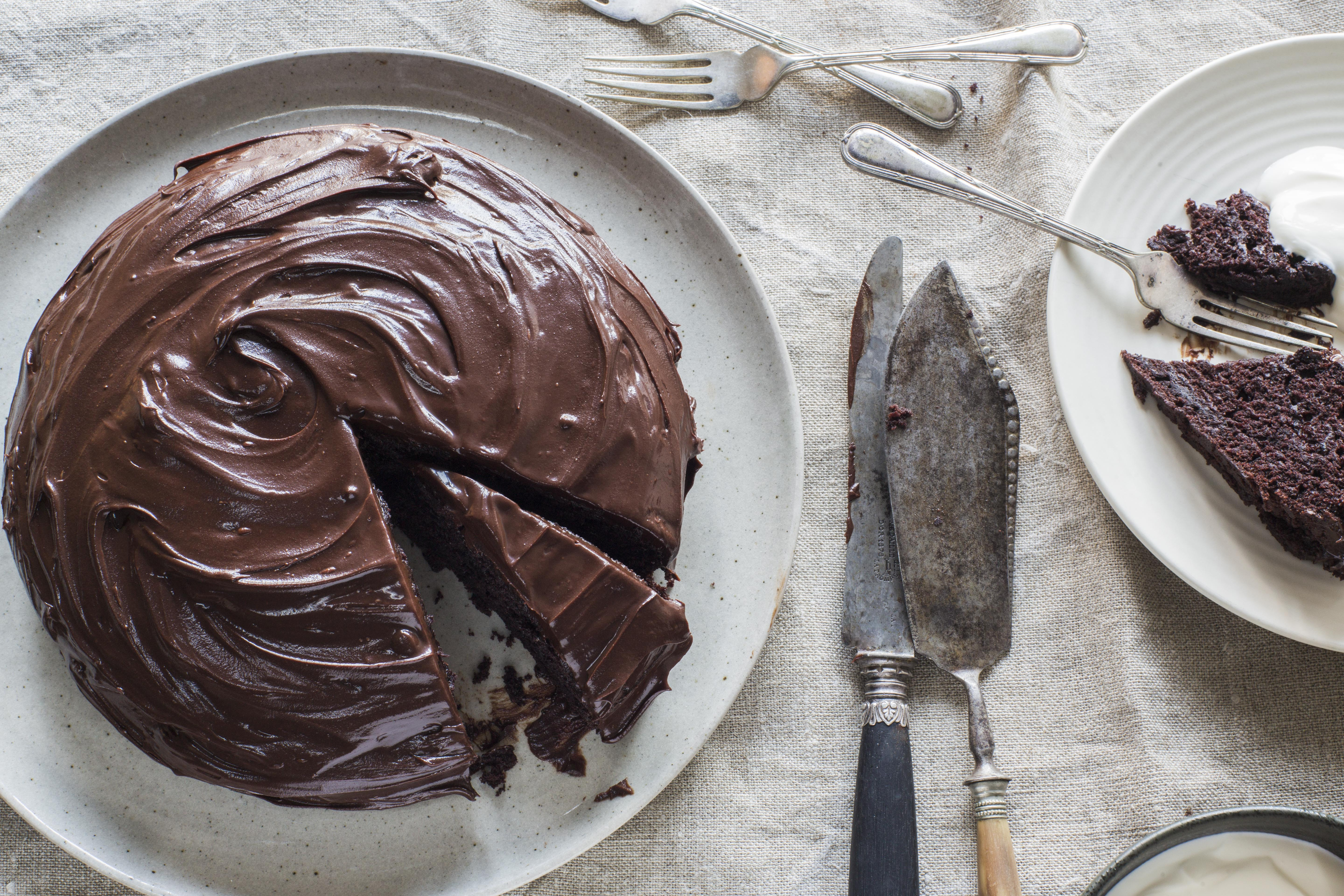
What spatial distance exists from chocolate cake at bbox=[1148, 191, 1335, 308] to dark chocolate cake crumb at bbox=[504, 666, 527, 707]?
2483 mm

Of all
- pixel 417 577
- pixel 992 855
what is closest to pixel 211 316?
pixel 417 577

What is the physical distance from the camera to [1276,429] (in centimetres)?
294

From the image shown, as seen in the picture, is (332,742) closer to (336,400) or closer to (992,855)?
(336,400)

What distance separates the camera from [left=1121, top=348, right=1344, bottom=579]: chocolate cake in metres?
2.82

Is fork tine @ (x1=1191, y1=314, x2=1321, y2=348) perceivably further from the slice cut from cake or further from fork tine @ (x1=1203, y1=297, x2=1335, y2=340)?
the slice cut from cake

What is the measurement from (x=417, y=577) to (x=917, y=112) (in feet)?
7.59

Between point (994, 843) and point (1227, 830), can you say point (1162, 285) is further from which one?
point (994, 843)

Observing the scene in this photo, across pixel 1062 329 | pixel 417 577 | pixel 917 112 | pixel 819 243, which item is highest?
pixel 917 112

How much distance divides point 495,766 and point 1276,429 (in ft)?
8.67

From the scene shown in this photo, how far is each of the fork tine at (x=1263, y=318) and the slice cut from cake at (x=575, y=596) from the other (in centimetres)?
207

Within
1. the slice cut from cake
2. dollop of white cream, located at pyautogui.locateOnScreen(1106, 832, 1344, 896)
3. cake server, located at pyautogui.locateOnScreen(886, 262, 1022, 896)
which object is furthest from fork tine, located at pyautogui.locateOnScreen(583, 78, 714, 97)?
dollop of white cream, located at pyautogui.locateOnScreen(1106, 832, 1344, 896)

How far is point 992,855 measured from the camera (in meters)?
2.86

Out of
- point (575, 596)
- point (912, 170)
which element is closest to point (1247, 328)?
point (912, 170)

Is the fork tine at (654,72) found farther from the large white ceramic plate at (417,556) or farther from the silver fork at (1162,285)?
the silver fork at (1162,285)
